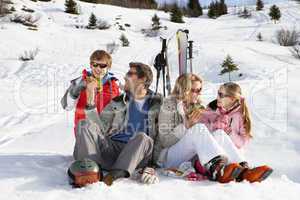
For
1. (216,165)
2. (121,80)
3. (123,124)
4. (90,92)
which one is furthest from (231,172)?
(121,80)

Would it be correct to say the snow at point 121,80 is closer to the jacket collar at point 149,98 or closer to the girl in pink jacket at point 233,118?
the girl in pink jacket at point 233,118

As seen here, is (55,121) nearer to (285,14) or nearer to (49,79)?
(49,79)

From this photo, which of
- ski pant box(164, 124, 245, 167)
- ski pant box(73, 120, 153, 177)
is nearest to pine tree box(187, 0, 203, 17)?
ski pant box(164, 124, 245, 167)

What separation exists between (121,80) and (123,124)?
6009 mm

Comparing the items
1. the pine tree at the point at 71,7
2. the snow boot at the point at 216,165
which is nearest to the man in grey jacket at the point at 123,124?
the snow boot at the point at 216,165

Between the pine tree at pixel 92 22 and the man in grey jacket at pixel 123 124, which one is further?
the pine tree at pixel 92 22

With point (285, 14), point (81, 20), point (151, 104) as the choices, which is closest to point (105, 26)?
point (81, 20)

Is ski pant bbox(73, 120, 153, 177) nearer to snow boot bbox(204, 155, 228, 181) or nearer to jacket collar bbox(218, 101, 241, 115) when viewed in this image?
snow boot bbox(204, 155, 228, 181)

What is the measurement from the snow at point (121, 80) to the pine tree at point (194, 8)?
22.9ft

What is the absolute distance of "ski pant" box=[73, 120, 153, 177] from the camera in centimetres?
289

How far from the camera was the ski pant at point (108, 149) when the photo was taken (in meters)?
2.89

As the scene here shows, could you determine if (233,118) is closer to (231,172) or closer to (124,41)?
(231,172)

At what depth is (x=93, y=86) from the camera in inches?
128

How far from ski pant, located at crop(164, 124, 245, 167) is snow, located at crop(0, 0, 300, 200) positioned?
0.23 metres
